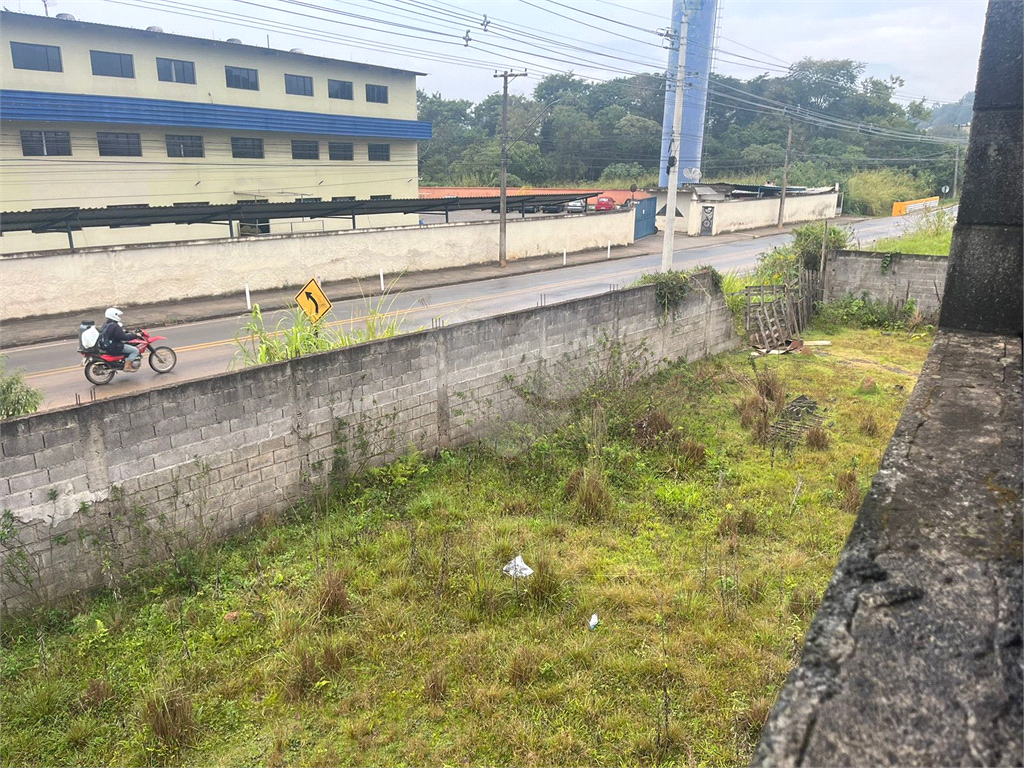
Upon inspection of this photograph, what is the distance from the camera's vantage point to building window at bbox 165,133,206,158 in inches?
1207

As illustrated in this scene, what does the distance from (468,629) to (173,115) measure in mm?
30665

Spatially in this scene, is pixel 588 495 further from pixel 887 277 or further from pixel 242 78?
pixel 242 78

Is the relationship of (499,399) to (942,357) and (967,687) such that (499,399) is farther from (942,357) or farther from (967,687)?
(967,687)

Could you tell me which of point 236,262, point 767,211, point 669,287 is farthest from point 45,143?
point 767,211

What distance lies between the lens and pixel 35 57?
26.8 meters

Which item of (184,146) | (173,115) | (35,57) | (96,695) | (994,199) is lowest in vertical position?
(96,695)

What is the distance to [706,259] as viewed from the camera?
3038cm

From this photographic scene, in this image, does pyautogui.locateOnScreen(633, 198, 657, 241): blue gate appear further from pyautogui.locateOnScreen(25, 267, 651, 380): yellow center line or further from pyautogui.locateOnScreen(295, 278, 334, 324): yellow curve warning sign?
pyautogui.locateOnScreen(295, 278, 334, 324): yellow curve warning sign

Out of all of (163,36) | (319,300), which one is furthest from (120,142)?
(319,300)

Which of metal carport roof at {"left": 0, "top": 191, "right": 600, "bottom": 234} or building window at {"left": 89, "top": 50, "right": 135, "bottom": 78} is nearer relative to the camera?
metal carport roof at {"left": 0, "top": 191, "right": 600, "bottom": 234}

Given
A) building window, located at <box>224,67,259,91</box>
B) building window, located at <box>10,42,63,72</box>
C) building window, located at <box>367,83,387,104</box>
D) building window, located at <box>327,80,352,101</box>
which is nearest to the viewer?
building window, located at <box>10,42,63,72</box>

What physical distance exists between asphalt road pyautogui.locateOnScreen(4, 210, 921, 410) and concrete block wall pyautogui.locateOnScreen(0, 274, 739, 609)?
2.33ft

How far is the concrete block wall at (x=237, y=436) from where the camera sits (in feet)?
18.9

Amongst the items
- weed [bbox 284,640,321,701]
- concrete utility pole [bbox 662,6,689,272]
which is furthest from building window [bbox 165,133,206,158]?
weed [bbox 284,640,321,701]
